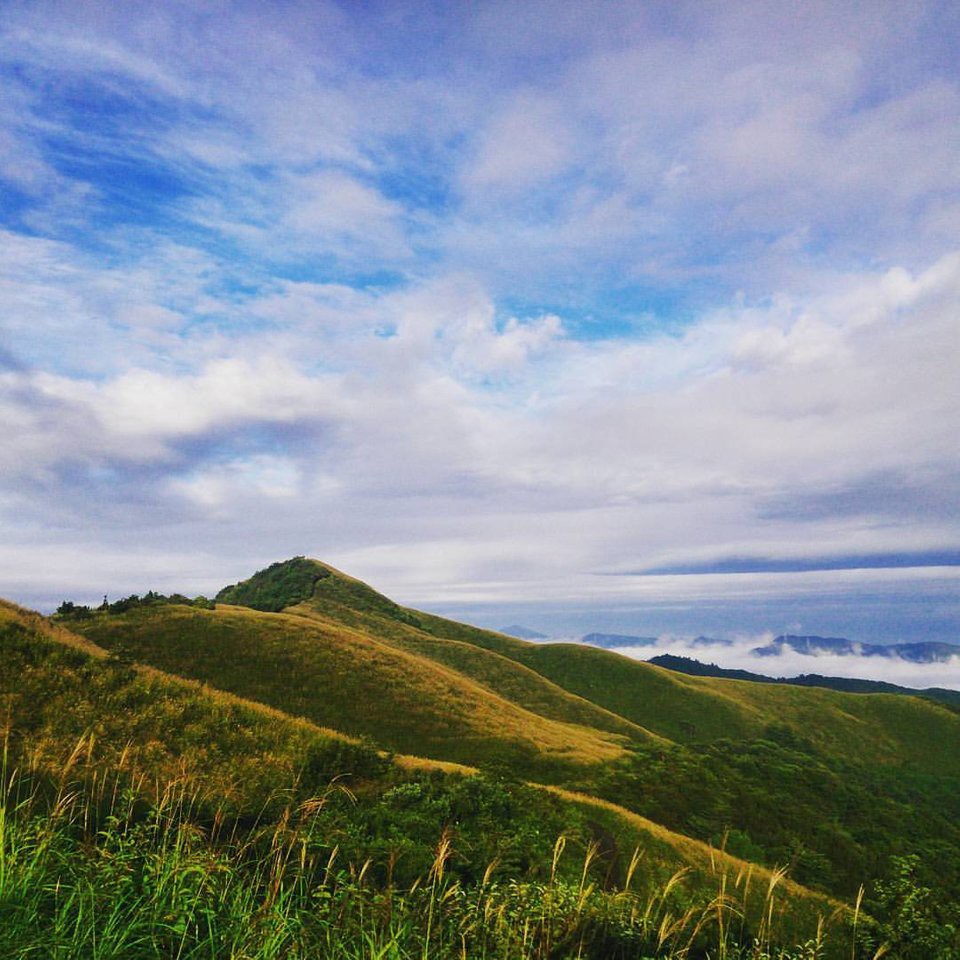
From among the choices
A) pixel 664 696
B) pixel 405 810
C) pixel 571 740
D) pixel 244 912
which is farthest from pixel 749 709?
pixel 244 912

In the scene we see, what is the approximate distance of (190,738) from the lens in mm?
19172

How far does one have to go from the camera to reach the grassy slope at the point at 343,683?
132 ft

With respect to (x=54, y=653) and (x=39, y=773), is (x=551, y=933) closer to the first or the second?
(x=39, y=773)

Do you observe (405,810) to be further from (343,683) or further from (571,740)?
(571,740)

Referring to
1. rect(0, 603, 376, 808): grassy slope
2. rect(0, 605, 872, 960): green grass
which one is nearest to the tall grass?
rect(0, 605, 872, 960): green grass

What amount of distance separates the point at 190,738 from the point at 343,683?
2971cm

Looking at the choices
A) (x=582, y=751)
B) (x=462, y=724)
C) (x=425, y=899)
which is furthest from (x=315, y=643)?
(x=425, y=899)

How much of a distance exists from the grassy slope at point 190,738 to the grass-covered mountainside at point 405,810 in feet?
0.36

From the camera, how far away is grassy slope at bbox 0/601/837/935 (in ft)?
54.2

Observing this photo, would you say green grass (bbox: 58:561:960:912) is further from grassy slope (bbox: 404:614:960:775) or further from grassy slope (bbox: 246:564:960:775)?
grassy slope (bbox: 404:614:960:775)

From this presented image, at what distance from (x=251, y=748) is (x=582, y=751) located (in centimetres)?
2948

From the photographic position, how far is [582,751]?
4212 centimetres

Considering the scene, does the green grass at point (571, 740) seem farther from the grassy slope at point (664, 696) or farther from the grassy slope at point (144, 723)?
the grassy slope at point (144, 723)

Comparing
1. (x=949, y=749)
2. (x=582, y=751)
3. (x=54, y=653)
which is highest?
(x=54, y=653)
